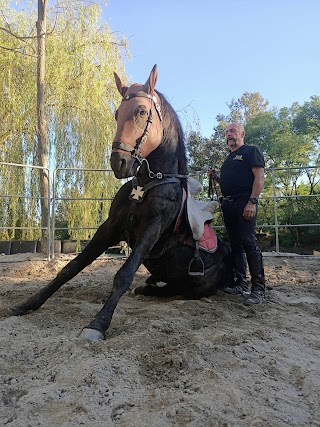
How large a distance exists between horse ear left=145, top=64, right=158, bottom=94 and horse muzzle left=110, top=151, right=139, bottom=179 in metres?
0.69

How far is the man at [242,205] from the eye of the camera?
3.67 meters

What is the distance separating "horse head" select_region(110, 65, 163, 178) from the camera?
266cm

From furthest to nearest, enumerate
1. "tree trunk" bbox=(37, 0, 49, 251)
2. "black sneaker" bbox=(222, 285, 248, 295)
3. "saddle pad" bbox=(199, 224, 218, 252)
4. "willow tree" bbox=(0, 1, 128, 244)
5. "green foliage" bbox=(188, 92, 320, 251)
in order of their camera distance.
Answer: "green foliage" bbox=(188, 92, 320, 251) < "willow tree" bbox=(0, 1, 128, 244) < "tree trunk" bbox=(37, 0, 49, 251) < "black sneaker" bbox=(222, 285, 248, 295) < "saddle pad" bbox=(199, 224, 218, 252)

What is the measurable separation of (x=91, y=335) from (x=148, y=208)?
1.04m

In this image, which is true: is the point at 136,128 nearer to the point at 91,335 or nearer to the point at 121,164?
the point at 121,164

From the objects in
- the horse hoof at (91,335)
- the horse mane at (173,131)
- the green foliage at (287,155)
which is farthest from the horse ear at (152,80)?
the green foliage at (287,155)

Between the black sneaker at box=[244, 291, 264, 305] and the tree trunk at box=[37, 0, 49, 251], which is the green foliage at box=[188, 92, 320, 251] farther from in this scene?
the black sneaker at box=[244, 291, 264, 305]

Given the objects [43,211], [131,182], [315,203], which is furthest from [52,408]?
[315,203]

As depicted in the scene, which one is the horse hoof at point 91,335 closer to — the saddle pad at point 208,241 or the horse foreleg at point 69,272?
the horse foreleg at point 69,272

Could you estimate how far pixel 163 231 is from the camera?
301cm

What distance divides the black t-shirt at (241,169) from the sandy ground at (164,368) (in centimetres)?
126

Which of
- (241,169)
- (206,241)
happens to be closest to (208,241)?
(206,241)

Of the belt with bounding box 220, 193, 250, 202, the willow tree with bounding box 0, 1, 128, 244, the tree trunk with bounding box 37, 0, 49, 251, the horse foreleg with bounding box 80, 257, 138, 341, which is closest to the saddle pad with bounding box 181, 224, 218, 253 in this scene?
the belt with bounding box 220, 193, 250, 202

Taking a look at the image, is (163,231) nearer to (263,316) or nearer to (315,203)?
(263,316)
